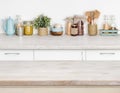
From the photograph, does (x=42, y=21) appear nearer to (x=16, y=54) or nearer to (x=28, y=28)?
(x=28, y=28)

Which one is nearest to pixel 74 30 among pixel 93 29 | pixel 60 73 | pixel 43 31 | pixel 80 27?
pixel 80 27

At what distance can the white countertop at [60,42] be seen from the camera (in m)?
3.06

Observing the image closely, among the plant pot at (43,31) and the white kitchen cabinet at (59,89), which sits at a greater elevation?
the plant pot at (43,31)

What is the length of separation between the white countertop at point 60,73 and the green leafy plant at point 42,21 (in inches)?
68.2

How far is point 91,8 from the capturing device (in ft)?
12.3

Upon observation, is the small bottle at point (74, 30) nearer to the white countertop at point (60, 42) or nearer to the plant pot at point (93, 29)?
the white countertop at point (60, 42)

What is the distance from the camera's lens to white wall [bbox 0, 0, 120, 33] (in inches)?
147

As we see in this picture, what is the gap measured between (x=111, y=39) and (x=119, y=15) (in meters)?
0.50

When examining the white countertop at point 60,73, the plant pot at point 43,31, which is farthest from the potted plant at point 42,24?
the white countertop at point 60,73

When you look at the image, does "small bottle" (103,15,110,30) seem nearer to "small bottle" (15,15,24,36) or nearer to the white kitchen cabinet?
"small bottle" (15,15,24,36)

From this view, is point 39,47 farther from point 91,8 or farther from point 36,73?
point 36,73

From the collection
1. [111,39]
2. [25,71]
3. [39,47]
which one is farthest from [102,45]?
[25,71]

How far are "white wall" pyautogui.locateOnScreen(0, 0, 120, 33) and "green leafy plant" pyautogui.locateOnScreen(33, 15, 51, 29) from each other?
8 cm

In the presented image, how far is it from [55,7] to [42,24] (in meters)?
0.25
